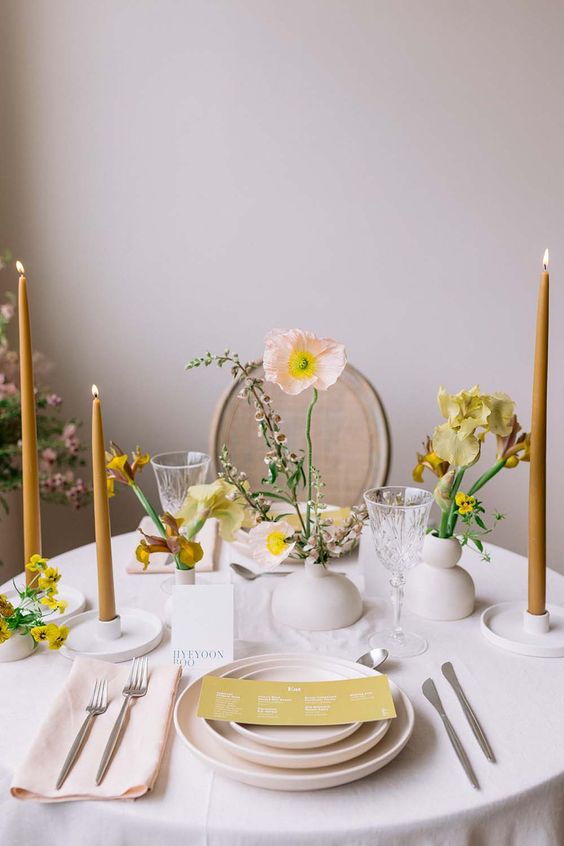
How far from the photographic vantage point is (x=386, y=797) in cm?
83

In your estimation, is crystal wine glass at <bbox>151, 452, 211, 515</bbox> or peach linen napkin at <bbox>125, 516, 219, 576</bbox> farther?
peach linen napkin at <bbox>125, 516, 219, 576</bbox>

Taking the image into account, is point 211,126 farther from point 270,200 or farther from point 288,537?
point 288,537

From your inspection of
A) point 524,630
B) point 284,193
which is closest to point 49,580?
point 524,630

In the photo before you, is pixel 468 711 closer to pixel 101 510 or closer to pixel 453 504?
pixel 453 504

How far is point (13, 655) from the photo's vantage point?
1.13 m

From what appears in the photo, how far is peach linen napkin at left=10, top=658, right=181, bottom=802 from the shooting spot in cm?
83

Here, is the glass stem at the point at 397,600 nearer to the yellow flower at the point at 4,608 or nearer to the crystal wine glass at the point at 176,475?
the crystal wine glass at the point at 176,475

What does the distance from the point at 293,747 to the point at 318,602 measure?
39 cm

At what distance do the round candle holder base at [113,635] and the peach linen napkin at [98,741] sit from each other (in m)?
0.04

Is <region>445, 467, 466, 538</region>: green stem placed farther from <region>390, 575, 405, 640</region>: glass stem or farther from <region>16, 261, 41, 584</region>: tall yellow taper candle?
<region>16, 261, 41, 584</region>: tall yellow taper candle

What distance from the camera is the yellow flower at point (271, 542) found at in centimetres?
118

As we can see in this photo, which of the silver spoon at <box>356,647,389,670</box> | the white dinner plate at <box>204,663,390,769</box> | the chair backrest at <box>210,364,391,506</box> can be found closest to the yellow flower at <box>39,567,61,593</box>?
the white dinner plate at <box>204,663,390,769</box>

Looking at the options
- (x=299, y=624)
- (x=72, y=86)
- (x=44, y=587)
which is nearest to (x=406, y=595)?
(x=299, y=624)

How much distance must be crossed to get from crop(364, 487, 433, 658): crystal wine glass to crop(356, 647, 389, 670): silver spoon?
46mm
